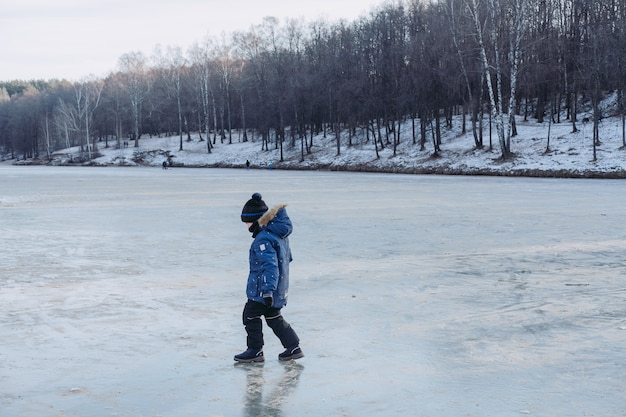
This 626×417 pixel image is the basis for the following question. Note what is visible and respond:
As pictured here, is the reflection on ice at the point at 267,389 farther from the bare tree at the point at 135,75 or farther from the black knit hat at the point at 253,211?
the bare tree at the point at 135,75

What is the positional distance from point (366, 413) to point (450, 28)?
157 feet

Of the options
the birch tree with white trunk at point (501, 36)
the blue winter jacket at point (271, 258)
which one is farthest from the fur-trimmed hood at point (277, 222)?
the birch tree with white trunk at point (501, 36)

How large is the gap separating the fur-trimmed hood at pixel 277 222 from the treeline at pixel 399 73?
36.7m

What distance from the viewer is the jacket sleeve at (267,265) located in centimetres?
509

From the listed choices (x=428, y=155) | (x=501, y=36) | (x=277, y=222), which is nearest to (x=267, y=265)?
(x=277, y=222)

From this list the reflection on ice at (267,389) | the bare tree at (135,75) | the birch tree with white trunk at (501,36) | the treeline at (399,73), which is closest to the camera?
the reflection on ice at (267,389)

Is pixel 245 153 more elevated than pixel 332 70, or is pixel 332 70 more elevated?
pixel 332 70

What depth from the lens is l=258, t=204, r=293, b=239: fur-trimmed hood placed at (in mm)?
5148

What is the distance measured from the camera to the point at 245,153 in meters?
70.9

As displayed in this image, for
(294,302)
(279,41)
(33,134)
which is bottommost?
(294,302)

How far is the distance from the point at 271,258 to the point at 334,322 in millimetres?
1828

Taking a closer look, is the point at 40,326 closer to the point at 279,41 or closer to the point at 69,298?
the point at 69,298

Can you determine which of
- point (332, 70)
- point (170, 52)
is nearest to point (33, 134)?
point (170, 52)

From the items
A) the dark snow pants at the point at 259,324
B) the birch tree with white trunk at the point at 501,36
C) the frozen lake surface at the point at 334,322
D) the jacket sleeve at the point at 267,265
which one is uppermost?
the birch tree with white trunk at the point at 501,36
